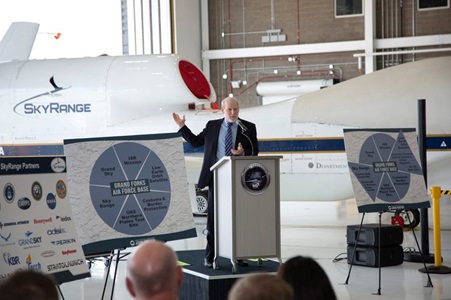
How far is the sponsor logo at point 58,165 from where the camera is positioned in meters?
5.41

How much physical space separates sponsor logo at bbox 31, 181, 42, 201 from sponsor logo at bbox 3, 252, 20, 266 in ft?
1.43

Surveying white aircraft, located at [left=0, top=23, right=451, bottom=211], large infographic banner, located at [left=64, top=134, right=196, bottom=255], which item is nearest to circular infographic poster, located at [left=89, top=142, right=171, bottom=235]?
large infographic banner, located at [left=64, top=134, right=196, bottom=255]

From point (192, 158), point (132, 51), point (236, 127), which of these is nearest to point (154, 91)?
point (192, 158)

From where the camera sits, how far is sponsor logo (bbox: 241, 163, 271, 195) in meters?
6.91

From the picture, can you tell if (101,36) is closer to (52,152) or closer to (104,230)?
(52,152)

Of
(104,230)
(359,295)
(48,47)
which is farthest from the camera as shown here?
(48,47)

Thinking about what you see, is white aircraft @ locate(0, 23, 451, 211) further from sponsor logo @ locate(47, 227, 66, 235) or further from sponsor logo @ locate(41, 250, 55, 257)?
sponsor logo @ locate(41, 250, 55, 257)

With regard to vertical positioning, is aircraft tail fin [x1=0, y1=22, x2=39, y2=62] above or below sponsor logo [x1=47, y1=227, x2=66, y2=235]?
above

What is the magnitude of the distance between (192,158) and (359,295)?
240 inches

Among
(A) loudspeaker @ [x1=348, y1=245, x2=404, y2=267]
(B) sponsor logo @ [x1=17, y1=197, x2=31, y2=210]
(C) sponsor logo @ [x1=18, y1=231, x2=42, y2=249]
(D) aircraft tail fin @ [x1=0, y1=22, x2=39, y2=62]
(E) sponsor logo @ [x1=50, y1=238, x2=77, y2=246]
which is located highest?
(D) aircraft tail fin @ [x1=0, y1=22, x2=39, y2=62]

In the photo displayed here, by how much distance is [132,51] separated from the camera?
22297mm

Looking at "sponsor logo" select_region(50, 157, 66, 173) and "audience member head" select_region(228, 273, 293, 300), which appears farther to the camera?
"sponsor logo" select_region(50, 157, 66, 173)

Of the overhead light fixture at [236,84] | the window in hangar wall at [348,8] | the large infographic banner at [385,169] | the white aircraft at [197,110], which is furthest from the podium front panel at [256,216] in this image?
the overhead light fixture at [236,84]

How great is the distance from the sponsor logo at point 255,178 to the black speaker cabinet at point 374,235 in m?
2.30
